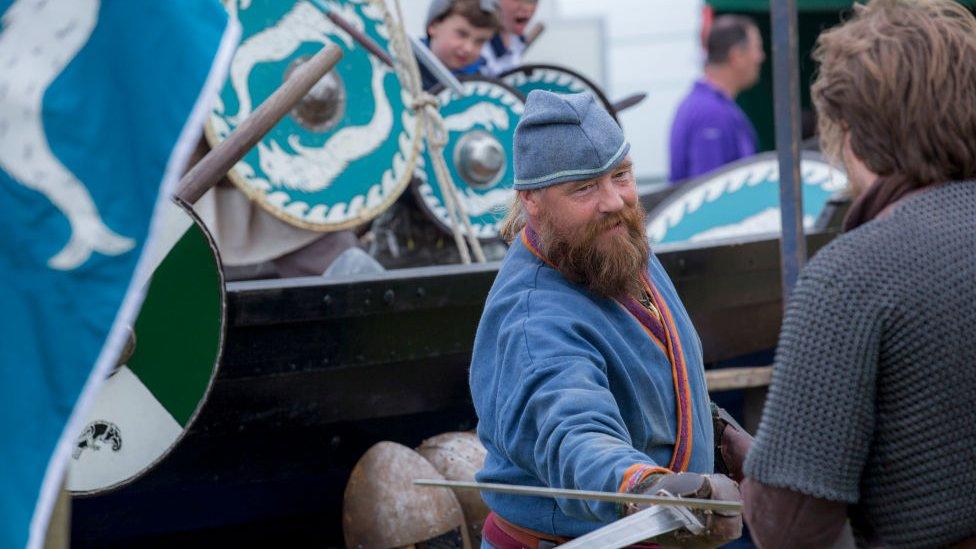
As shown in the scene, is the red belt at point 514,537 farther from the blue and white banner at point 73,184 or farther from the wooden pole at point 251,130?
the wooden pole at point 251,130

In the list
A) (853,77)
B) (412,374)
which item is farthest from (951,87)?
(412,374)

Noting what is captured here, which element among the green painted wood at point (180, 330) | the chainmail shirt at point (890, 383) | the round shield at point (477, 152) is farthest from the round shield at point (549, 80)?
the chainmail shirt at point (890, 383)

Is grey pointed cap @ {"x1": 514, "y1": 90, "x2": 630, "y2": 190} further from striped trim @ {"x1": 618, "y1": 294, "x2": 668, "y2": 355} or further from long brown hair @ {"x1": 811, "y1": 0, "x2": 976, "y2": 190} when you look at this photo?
long brown hair @ {"x1": 811, "y1": 0, "x2": 976, "y2": 190}

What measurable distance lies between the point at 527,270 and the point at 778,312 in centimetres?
284

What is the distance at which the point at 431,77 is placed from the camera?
15.6ft

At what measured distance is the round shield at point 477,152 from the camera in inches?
185

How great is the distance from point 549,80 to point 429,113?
1.06 meters

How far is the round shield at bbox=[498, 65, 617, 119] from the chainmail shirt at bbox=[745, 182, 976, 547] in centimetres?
344

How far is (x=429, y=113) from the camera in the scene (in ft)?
14.0

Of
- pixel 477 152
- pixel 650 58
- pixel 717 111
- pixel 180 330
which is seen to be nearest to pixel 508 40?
pixel 477 152

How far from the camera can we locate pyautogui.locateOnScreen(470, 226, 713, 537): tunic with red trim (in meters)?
2.27

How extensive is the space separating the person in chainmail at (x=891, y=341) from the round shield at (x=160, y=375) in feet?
5.46

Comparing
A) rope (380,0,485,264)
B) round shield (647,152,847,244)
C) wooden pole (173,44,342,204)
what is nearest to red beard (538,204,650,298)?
wooden pole (173,44,342,204)

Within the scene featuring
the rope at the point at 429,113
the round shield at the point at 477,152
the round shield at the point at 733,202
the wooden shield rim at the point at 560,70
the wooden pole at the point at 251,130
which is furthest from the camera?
the round shield at the point at 733,202
